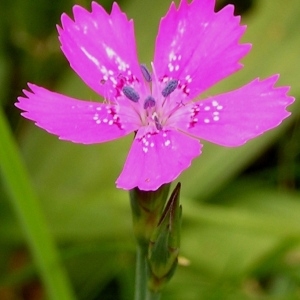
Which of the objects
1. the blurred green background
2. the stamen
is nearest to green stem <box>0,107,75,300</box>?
the blurred green background

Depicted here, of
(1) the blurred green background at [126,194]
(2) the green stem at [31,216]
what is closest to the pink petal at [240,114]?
(2) the green stem at [31,216]

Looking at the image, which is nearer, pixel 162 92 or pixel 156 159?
pixel 156 159

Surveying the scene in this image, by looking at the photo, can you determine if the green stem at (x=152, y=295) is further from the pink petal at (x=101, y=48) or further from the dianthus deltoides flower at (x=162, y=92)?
the pink petal at (x=101, y=48)

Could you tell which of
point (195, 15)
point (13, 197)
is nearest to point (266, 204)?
point (13, 197)

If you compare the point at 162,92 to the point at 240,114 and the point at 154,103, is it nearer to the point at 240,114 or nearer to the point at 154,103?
the point at 154,103

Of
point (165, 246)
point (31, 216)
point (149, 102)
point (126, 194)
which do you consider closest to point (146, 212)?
point (165, 246)

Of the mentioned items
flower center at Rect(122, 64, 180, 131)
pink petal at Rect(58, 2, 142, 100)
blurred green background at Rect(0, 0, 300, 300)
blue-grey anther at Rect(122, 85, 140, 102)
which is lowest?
blurred green background at Rect(0, 0, 300, 300)

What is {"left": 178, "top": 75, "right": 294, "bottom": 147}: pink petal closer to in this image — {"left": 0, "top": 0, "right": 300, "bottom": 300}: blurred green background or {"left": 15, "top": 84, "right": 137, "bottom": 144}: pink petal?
{"left": 15, "top": 84, "right": 137, "bottom": 144}: pink petal
